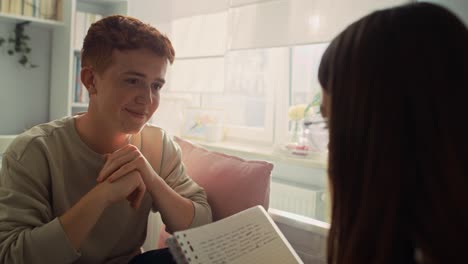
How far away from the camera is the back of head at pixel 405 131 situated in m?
0.46

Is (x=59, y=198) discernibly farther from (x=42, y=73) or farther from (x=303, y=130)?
(x=42, y=73)

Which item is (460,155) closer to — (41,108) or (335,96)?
(335,96)

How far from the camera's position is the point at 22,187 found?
2.98ft

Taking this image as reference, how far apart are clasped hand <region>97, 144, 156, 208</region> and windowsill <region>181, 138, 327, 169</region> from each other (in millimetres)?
790

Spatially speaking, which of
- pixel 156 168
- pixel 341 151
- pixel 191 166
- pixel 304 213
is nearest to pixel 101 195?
pixel 156 168

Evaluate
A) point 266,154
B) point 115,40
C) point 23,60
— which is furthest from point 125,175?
point 23,60

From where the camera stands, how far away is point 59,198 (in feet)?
3.25

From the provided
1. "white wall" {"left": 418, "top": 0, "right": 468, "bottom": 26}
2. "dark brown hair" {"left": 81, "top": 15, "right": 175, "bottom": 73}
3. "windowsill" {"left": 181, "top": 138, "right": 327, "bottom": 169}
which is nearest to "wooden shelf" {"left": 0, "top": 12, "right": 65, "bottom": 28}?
"windowsill" {"left": 181, "top": 138, "right": 327, "bottom": 169}

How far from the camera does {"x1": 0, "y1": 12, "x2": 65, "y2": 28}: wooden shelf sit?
78.7 inches

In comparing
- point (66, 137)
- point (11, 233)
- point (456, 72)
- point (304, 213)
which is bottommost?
point (304, 213)

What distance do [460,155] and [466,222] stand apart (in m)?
0.08

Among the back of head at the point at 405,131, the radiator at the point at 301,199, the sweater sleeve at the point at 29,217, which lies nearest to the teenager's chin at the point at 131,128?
the sweater sleeve at the point at 29,217

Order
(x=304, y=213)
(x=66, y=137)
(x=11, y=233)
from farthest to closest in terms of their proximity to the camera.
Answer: (x=304, y=213) < (x=66, y=137) < (x=11, y=233)

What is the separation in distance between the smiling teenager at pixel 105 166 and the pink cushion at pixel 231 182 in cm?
6
